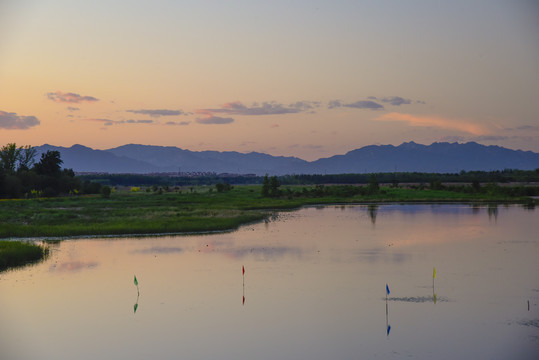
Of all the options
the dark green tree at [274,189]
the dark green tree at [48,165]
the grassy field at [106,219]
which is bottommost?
the grassy field at [106,219]

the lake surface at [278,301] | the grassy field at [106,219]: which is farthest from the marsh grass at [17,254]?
the grassy field at [106,219]

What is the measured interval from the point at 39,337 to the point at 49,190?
85.2 meters

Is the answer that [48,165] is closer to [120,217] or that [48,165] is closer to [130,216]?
[130,216]

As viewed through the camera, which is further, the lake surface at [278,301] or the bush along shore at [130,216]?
the bush along shore at [130,216]

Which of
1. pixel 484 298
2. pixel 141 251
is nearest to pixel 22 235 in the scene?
pixel 141 251

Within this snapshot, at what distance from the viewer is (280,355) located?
1911 cm

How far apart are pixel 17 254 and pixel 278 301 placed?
788 inches

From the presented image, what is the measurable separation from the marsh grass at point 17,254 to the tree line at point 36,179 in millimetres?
56050

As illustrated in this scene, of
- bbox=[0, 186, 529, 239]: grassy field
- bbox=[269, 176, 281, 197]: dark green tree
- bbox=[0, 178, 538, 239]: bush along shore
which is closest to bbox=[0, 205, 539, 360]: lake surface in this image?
Result: bbox=[0, 186, 529, 239]: grassy field

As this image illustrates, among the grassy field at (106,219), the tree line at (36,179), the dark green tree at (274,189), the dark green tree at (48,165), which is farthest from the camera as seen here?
the dark green tree at (274,189)

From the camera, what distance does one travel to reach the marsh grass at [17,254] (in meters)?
35.1

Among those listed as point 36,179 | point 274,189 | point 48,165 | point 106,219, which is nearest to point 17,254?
point 106,219

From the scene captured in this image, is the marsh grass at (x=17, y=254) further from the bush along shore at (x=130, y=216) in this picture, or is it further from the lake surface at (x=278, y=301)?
the bush along shore at (x=130, y=216)

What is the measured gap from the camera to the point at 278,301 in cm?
2559
